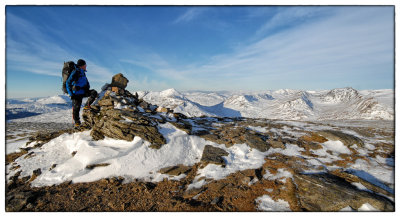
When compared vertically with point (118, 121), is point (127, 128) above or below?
below

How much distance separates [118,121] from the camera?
424 inches

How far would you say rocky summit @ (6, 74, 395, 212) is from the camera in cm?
616

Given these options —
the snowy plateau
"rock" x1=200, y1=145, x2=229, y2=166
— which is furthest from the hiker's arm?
"rock" x1=200, y1=145, x2=229, y2=166

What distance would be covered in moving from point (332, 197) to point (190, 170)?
591 cm

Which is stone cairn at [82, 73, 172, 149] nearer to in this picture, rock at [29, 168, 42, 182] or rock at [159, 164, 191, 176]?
rock at [159, 164, 191, 176]

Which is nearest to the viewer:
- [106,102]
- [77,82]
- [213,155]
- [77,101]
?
[213,155]

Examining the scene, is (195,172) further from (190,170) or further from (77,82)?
(77,82)

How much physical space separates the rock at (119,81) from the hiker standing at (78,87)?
513 centimetres

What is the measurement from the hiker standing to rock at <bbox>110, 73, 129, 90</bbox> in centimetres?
513

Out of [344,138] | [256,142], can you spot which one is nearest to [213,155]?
[256,142]

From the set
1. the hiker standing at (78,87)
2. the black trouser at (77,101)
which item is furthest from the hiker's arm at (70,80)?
the black trouser at (77,101)

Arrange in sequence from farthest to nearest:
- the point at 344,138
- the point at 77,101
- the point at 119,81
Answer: the point at 119,81
the point at 344,138
the point at 77,101
